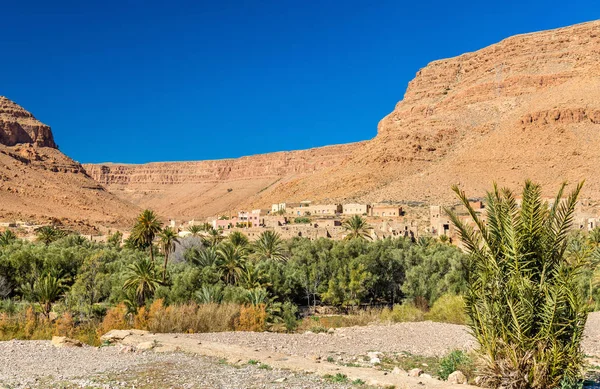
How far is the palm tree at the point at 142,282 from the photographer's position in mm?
24484

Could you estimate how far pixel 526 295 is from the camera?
28.1 feet

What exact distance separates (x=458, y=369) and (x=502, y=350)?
2.31 metres

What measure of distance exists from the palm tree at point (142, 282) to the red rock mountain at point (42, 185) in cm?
5123

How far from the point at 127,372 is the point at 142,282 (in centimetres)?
1422

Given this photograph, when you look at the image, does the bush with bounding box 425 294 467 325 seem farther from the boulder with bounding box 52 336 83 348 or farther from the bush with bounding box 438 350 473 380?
the boulder with bounding box 52 336 83 348

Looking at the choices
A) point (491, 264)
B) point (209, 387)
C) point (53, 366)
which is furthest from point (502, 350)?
point (53, 366)

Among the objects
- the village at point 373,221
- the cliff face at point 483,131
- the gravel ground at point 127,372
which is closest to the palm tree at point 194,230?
the village at point 373,221

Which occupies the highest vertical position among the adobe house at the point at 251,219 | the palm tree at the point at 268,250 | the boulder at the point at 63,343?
the adobe house at the point at 251,219

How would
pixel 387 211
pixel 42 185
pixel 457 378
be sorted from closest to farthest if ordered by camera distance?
pixel 457 378
pixel 387 211
pixel 42 185

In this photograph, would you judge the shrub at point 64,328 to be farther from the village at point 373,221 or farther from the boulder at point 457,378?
the village at point 373,221

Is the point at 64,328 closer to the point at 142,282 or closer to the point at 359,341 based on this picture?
the point at 142,282

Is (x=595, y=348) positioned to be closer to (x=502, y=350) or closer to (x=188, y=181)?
(x=502, y=350)

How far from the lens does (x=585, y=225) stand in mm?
51406

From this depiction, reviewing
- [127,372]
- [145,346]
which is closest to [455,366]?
[127,372]
